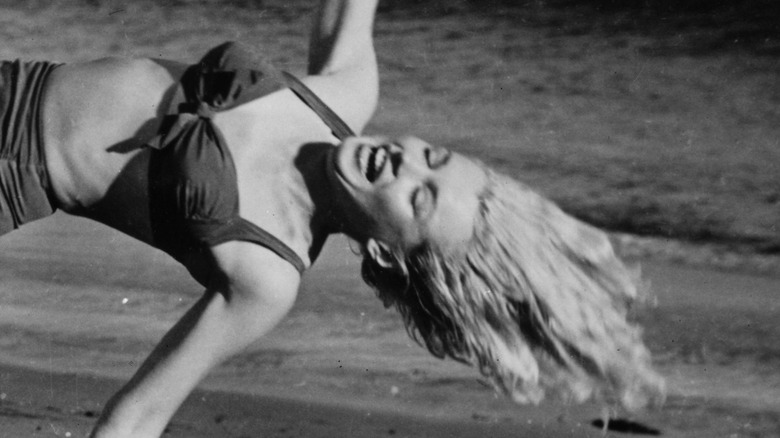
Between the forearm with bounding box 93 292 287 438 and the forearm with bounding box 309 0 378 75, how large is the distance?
0.22 meters

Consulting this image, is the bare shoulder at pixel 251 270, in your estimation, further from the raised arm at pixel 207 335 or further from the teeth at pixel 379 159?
the teeth at pixel 379 159

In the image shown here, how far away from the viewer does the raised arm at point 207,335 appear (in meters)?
0.81

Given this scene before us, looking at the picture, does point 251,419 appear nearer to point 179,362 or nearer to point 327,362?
point 327,362

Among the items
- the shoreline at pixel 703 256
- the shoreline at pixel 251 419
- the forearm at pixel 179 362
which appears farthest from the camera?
the shoreline at pixel 703 256

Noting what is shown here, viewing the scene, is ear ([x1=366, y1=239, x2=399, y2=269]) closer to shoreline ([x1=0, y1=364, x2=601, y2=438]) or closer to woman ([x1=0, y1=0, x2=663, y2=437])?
woman ([x1=0, y1=0, x2=663, y2=437])

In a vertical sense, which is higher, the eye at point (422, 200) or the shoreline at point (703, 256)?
the eye at point (422, 200)

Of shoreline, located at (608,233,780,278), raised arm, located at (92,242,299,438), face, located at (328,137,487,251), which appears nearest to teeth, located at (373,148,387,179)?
face, located at (328,137,487,251)

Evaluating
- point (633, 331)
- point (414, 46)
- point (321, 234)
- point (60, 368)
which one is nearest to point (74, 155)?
point (321, 234)

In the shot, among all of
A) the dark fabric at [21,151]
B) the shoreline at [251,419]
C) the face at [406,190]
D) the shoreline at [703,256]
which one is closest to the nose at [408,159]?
the face at [406,190]

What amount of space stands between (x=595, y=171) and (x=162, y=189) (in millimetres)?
823

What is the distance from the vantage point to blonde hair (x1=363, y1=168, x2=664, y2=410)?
2.87 ft

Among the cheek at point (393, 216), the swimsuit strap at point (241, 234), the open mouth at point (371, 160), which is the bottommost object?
the swimsuit strap at point (241, 234)

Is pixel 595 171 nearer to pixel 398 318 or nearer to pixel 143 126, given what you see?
pixel 398 318

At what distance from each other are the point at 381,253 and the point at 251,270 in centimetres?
12
